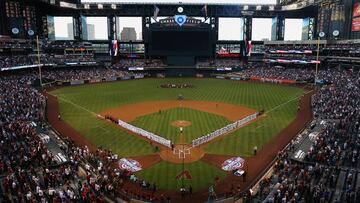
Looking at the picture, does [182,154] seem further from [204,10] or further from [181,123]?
[204,10]

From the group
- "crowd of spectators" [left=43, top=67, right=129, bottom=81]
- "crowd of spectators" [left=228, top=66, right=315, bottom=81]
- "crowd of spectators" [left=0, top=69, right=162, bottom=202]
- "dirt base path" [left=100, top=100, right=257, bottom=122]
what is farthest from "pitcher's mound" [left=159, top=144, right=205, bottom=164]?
"crowd of spectators" [left=43, top=67, right=129, bottom=81]

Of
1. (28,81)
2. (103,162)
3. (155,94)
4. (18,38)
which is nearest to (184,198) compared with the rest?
(103,162)

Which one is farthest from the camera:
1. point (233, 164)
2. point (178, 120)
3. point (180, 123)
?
point (178, 120)

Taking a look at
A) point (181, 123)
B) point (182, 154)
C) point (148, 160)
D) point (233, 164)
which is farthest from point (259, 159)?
point (181, 123)

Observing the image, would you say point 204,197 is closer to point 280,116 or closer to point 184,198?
point 184,198

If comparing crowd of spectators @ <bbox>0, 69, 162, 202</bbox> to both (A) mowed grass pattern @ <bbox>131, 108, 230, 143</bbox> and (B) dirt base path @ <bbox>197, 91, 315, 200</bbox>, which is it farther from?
(A) mowed grass pattern @ <bbox>131, 108, 230, 143</bbox>
